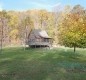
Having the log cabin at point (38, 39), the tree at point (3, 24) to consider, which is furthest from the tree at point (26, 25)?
the log cabin at point (38, 39)

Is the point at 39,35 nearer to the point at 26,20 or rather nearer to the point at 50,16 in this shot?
the point at 26,20

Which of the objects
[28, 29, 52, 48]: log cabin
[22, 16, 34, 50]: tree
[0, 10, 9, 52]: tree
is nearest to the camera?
[0, 10, 9, 52]: tree

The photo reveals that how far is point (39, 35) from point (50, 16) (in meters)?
18.8

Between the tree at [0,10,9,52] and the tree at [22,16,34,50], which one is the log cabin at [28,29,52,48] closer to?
the tree at [22,16,34,50]

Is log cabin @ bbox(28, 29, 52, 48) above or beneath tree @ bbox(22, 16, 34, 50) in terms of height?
beneath

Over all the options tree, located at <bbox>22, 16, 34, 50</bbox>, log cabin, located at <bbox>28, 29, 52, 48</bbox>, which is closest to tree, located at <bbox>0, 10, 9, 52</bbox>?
tree, located at <bbox>22, 16, 34, 50</bbox>

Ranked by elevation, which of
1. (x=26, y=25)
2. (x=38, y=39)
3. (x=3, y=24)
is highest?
(x=3, y=24)

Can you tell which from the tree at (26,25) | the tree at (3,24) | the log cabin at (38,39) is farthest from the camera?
the tree at (26,25)

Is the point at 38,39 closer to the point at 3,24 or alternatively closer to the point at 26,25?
the point at 26,25

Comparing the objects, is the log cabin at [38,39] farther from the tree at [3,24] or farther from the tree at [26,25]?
the tree at [3,24]

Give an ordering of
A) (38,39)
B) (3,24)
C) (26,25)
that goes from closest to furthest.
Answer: (3,24) → (38,39) → (26,25)

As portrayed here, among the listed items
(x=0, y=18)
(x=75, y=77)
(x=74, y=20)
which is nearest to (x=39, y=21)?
(x=0, y=18)

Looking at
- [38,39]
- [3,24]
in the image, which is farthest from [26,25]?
[3,24]

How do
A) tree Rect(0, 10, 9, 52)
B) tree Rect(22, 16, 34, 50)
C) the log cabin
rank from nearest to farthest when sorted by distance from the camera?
tree Rect(0, 10, 9, 52)
the log cabin
tree Rect(22, 16, 34, 50)
